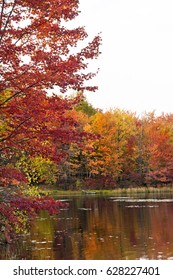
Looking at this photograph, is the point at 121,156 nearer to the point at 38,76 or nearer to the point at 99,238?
the point at 99,238

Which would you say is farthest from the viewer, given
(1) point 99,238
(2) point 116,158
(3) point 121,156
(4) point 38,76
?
(3) point 121,156

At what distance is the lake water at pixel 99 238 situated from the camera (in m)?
20.0

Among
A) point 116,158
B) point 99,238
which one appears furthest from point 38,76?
point 116,158

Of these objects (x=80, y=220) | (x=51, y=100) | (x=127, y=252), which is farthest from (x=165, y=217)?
(x=51, y=100)

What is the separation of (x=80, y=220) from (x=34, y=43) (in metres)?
20.3

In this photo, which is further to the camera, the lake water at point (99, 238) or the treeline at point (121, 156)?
the treeline at point (121, 156)

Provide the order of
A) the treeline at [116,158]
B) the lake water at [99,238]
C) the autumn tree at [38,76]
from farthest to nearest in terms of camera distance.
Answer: the treeline at [116,158] < the lake water at [99,238] < the autumn tree at [38,76]

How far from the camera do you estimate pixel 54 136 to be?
48.7 ft

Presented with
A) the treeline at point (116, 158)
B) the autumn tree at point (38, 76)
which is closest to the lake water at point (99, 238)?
the autumn tree at point (38, 76)

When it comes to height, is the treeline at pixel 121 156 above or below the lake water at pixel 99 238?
above

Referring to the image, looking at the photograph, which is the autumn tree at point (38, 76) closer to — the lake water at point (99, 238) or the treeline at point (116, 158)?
the lake water at point (99, 238)

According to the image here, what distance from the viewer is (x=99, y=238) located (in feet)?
80.6

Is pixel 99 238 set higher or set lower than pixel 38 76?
lower
